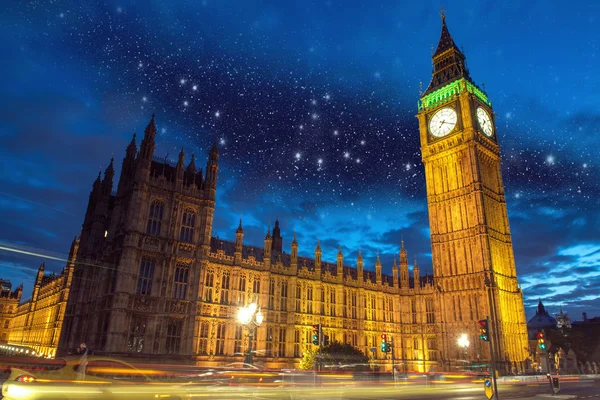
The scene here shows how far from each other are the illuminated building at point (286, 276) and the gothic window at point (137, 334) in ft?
0.40

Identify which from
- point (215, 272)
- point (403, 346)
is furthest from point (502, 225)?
point (215, 272)

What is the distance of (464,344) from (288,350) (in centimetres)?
2275

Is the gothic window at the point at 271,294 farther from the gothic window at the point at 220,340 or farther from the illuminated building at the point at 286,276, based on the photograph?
the gothic window at the point at 220,340

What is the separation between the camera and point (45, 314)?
77125 millimetres

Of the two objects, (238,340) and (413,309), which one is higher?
(413,309)

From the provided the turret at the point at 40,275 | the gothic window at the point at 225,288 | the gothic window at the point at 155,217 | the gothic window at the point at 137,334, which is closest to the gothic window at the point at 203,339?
the gothic window at the point at 225,288

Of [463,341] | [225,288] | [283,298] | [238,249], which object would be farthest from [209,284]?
[463,341]

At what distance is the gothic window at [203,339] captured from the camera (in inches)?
1630

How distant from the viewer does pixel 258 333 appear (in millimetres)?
46812

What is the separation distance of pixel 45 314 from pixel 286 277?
5503cm

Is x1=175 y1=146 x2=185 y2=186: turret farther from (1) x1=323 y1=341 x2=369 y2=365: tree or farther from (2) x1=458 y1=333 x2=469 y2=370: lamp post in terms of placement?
(2) x1=458 y1=333 x2=469 y2=370: lamp post

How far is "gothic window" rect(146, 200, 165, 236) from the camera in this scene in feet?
137

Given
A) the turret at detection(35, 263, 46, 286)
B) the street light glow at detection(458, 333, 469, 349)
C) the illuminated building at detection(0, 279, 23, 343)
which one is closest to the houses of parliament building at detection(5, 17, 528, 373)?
the street light glow at detection(458, 333, 469, 349)

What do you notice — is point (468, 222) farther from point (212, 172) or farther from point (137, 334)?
point (137, 334)
